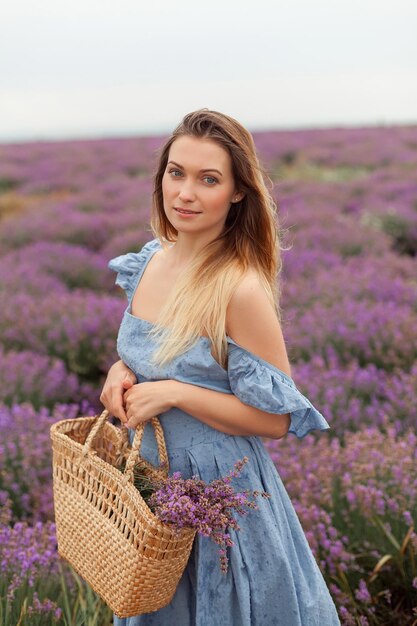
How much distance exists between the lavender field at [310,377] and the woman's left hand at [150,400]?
76cm

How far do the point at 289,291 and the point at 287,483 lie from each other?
2780 mm

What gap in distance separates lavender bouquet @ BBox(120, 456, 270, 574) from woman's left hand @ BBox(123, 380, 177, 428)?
0.18m

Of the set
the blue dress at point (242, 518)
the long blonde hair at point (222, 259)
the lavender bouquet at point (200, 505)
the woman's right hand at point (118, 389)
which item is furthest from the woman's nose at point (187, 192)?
the lavender bouquet at point (200, 505)

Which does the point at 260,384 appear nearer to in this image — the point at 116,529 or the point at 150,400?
the point at 150,400

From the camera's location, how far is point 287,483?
9.75ft

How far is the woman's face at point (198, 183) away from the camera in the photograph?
1819 mm

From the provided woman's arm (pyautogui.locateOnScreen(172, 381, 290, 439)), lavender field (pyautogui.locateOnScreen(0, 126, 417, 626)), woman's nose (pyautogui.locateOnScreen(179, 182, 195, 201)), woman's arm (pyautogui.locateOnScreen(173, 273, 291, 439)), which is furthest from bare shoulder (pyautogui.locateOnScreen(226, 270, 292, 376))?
lavender field (pyautogui.locateOnScreen(0, 126, 417, 626))

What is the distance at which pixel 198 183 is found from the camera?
183 centimetres

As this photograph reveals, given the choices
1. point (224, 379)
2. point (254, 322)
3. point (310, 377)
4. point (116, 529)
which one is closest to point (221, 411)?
point (224, 379)

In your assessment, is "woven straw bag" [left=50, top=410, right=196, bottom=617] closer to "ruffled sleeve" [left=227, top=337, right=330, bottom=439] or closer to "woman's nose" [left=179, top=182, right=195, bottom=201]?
"ruffled sleeve" [left=227, top=337, right=330, bottom=439]

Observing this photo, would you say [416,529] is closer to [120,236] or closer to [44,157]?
[120,236]

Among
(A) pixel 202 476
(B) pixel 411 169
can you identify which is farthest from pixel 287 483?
(B) pixel 411 169

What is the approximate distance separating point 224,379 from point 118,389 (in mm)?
274

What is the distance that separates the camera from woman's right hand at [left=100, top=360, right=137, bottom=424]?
1.87 m
